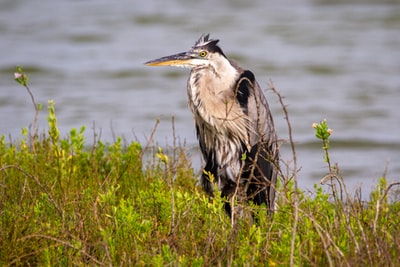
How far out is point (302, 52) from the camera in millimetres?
15094

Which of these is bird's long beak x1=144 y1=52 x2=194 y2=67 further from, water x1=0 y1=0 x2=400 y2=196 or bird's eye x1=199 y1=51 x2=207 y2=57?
water x1=0 y1=0 x2=400 y2=196

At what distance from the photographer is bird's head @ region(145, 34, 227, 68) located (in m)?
6.01

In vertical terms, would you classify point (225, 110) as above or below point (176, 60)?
below

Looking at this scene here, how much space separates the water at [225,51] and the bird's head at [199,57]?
178 centimetres

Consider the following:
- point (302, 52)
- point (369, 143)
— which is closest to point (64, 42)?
→ point (302, 52)

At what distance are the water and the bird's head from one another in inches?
70.2

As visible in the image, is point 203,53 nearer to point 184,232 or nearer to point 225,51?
point 184,232

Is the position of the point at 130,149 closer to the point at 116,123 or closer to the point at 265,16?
the point at 116,123

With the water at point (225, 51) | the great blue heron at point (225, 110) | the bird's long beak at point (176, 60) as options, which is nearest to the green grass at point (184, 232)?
the great blue heron at point (225, 110)

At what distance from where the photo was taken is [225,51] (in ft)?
49.1

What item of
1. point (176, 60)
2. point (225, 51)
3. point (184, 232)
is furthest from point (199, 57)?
point (225, 51)

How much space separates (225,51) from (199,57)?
29.4 ft

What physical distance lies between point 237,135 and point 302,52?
30.1 feet

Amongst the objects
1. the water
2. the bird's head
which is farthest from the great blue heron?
the water
